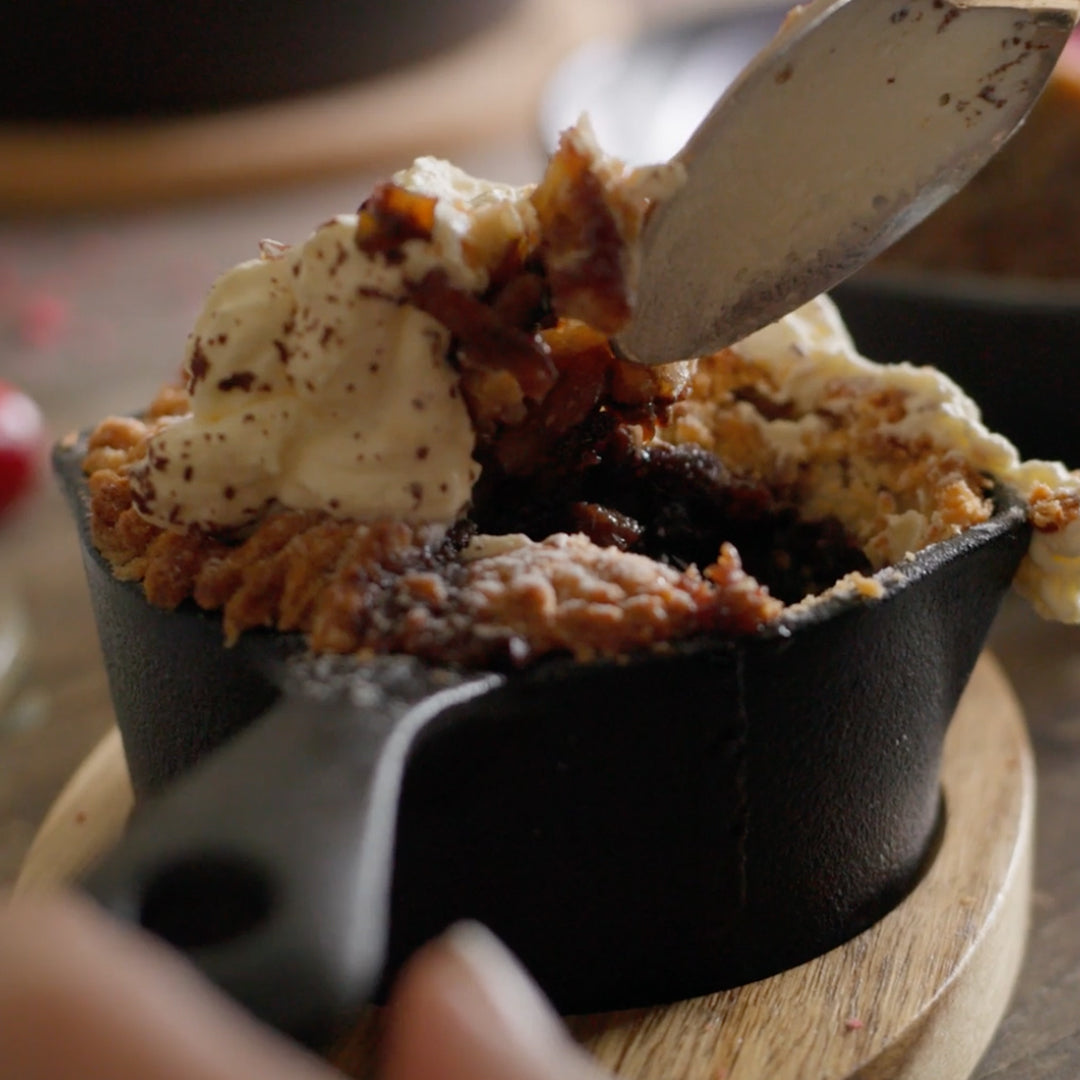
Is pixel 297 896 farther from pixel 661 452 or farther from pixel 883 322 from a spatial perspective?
pixel 883 322

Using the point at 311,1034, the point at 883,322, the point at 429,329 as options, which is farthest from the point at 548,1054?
the point at 883,322

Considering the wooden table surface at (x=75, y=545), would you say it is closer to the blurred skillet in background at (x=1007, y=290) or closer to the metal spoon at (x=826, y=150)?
the blurred skillet in background at (x=1007, y=290)

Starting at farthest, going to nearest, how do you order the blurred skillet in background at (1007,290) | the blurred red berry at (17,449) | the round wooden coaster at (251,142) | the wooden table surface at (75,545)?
the round wooden coaster at (251,142)
the blurred red berry at (17,449)
the blurred skillet in background at (1007,290)
the wooden table surface at (75,545)

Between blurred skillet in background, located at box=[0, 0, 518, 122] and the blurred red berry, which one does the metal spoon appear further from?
blurred skillet in background, located at box=[0, 0, 518, 122]

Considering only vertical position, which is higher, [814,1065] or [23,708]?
[23,708]

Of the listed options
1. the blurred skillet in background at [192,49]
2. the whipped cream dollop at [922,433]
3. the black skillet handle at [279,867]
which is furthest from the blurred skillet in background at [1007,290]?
the blurred skillet in background at [192,49]
